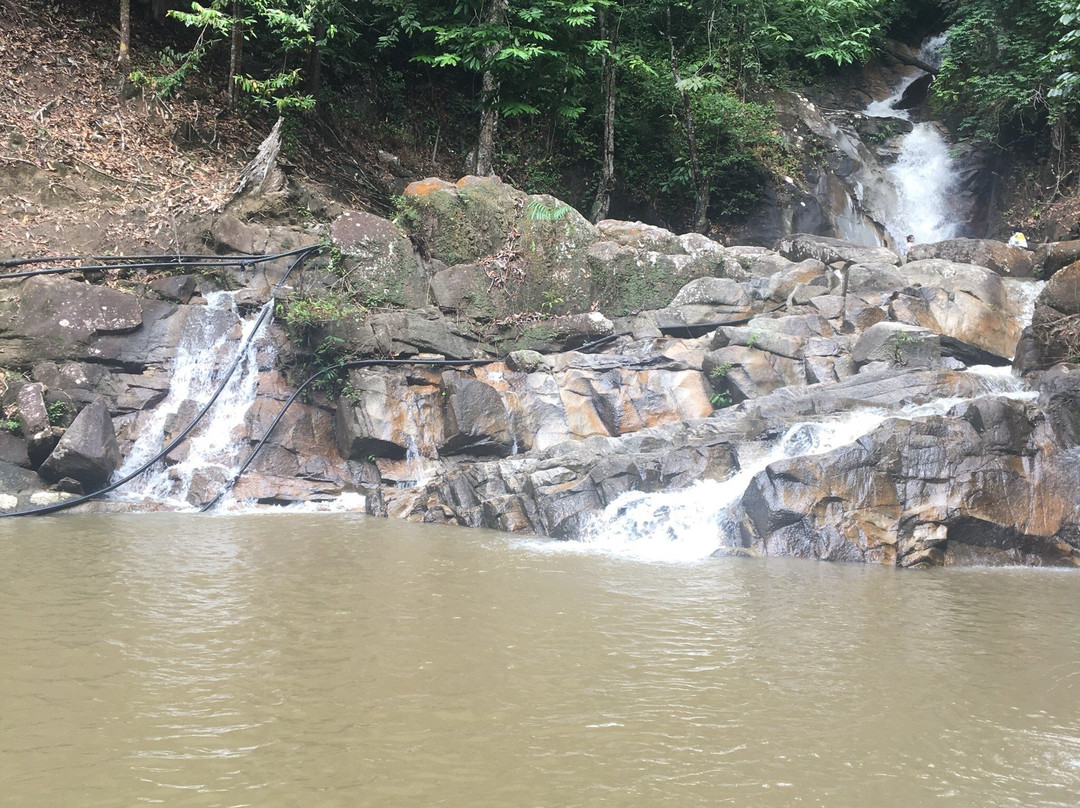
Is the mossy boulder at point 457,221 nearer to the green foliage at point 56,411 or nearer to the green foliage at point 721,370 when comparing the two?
the green foliage at point 721,370

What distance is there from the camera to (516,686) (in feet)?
14.6

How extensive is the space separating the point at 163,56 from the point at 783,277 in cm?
1276

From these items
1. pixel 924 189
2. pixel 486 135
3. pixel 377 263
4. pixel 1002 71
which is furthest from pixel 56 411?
pixel 1002 71

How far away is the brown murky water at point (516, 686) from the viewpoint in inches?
133

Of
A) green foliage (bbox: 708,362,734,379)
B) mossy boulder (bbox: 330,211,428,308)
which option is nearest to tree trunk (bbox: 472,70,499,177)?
mossy boulder (bbox: 330,211,428,308)

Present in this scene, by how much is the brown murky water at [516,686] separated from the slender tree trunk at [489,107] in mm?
11754

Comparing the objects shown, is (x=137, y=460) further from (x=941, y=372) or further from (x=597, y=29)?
(x=597, y=29)

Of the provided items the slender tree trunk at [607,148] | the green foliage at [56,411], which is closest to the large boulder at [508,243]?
the slender tree trunk at [607,148]

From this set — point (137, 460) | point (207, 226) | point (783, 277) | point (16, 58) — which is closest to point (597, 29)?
point (783, 277)

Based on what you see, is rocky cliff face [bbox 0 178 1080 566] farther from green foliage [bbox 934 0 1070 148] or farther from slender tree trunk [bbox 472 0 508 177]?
green foliage [bbox 934 0 1070 148]

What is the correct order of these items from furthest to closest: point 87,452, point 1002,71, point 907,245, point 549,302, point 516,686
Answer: point 1002,71 → point 907,245 → point 549,302 → point 87,452 → point 516,686

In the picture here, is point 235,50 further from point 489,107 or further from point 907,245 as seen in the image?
point 907,245

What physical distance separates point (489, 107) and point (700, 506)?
10847 millimetres

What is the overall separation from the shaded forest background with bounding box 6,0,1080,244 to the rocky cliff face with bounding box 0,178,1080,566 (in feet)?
11.6
